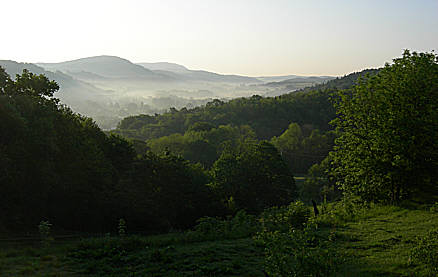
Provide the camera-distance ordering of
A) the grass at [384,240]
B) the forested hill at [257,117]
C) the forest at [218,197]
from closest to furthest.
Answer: the grass at [384,240]
the forest at [218,197]
the forested hill at [257,117]

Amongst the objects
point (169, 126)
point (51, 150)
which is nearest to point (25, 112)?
point (51, 150)

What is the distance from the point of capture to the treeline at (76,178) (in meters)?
18.4

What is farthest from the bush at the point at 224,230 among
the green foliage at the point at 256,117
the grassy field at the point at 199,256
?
the green foliage at the point at 256,117

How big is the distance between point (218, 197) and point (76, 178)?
11.3 metres

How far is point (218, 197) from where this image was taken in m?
29.0

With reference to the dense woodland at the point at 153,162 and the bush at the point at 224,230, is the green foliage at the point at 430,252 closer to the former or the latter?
the bush at the point at 224,230

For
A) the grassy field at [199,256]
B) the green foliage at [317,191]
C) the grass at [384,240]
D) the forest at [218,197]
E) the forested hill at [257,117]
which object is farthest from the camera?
the forested hill at [257,117]

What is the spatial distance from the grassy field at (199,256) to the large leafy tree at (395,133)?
3952mm

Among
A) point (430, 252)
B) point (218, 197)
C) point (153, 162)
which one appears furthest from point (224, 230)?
point (218, 197)

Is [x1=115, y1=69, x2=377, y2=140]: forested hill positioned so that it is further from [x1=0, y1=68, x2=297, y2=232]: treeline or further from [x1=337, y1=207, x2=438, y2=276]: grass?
[x1=337, y1=207, x2=438, y2=276]: grass

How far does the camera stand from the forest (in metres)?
9.52

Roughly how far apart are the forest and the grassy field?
5 centimetres

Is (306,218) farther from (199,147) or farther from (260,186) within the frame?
(199,147)

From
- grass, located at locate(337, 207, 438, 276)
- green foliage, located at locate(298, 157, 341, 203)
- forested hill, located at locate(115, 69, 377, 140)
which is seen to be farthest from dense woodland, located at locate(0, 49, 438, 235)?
forested hill, located at locate(115, 69, 377, 140)
